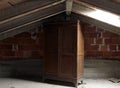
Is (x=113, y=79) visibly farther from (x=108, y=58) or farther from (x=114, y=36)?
(x=114, y=36)

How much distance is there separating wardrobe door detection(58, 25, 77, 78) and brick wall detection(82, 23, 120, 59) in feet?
3.50

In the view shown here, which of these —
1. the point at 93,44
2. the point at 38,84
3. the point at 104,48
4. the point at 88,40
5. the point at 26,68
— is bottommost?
the point at 38,84

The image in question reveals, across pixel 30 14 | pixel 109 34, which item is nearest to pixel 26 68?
A: pixel 109 34

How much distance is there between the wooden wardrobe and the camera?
5.59 meters

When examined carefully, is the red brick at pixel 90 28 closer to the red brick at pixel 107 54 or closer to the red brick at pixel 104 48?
the red brick at pixel 104 48

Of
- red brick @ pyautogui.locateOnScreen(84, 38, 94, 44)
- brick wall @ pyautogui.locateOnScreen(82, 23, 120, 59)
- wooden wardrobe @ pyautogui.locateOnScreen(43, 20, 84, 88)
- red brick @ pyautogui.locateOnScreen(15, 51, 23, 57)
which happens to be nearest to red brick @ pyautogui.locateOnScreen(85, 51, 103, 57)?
brick wall @ pyautogui.locateOnScreen(82, 23, 120, 59)

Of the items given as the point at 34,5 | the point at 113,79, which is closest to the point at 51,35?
the point at 113,79

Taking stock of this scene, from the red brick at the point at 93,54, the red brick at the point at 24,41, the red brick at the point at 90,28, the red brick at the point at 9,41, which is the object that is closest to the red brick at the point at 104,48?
the red brick at the point at 93,54

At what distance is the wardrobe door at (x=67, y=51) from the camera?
5625 mm

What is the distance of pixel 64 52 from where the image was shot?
228 inches

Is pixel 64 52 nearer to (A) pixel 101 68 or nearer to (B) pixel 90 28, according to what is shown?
(B) pixel 90 28

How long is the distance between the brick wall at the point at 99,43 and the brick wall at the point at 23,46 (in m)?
1.44

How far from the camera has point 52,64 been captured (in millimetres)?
5984

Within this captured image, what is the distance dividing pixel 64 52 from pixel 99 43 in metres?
1.41
